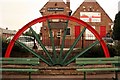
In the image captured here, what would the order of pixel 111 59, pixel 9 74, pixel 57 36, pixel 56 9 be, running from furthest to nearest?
pixel 56 9 → pixel 57 36 → pixel 9 74 → pixel 111 59

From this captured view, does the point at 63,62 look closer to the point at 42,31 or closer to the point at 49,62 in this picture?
the point at 49,62

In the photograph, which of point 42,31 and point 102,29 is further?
point 102,29

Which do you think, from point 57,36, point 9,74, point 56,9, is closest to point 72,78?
point 9,74

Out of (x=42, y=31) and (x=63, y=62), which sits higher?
(x=42, y=31)

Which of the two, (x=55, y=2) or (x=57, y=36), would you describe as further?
(x=55, y=2)

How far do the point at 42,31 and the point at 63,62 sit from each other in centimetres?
2254

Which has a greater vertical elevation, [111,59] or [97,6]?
[97,6]

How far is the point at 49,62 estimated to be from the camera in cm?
1066

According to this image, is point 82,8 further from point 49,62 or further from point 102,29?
point 49,62

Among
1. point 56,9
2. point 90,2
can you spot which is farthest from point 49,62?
point 90,2

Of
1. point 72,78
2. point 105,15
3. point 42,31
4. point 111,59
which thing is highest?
point 105,15

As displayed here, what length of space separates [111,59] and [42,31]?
24.3 meters

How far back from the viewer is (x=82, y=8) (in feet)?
121

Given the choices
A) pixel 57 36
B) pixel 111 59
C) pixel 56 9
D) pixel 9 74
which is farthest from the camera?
pixel 56 9
